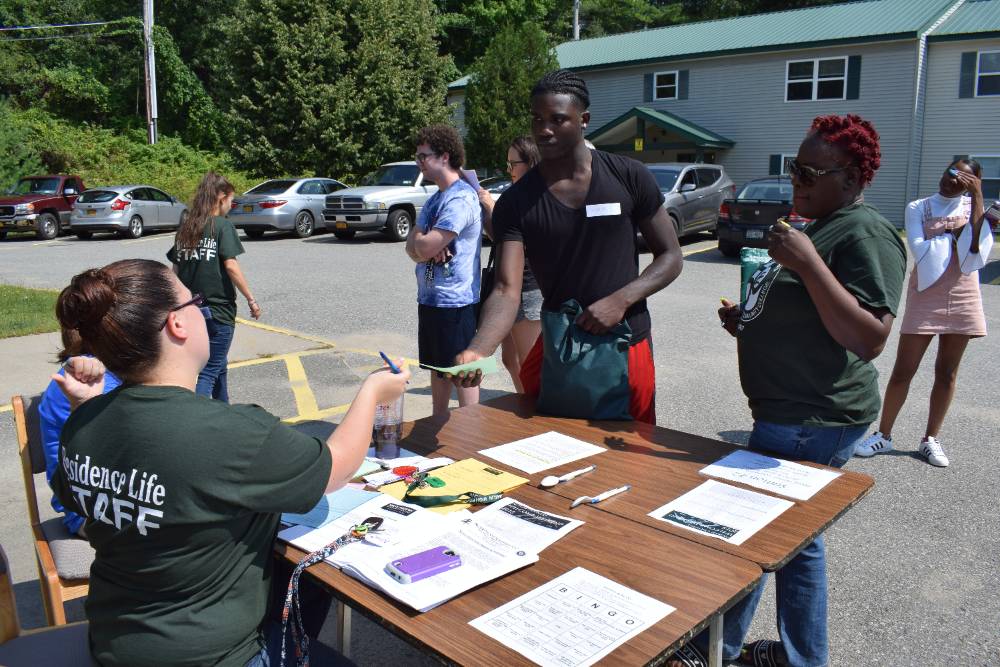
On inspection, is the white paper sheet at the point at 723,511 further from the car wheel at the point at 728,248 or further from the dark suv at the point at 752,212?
the car wheel at the point at 728,248

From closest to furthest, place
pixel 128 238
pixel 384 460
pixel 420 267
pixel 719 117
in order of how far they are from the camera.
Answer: pixel 384 460 → pixel 420 267 → pixel 128 238 → pixel 719 117

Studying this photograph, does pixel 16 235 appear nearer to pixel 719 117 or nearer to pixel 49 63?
pixel 49 63

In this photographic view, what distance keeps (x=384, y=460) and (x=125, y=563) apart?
101 cm

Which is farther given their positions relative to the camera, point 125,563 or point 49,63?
point 49,63

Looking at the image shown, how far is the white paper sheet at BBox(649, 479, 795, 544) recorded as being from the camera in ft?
7.11

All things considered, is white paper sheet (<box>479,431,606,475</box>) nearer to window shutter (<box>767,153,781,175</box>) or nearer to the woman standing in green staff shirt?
the woman standing in green staff shirt

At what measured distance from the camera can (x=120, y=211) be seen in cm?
2012

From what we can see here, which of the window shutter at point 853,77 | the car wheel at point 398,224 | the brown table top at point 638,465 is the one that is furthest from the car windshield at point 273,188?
the brown table top at point 638,465

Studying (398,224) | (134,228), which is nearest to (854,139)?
(398,224)

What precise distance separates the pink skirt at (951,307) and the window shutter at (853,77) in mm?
20619

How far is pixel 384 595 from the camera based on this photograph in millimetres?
1872

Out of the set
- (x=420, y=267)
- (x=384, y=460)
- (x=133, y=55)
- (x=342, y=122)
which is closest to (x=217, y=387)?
(x=420, y=267)

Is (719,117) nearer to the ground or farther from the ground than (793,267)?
farther from the ground

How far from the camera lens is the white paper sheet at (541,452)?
2688mm
